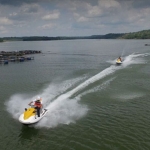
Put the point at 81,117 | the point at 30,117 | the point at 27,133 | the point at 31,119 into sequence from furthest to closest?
the point at 81,117, the point at 30,117, the point at 31,119, the point at 27,133

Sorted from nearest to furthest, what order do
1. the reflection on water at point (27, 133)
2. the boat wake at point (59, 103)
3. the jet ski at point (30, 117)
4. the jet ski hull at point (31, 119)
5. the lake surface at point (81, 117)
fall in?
the lake surface at point (81, 117), the reflection on water at point (27, 133), the jet ski hull at point (31, 119), the jet ski at point (30, 117), the boat wake at point (59, 103)

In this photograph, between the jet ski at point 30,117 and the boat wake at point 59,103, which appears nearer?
the jet ski at point 30,117

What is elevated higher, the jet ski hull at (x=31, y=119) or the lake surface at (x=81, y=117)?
the jet ski hull at (x=31, y=119)

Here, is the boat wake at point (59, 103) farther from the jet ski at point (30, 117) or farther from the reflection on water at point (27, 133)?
the reflection on water at point (27, 133)

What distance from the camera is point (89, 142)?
1842 centimetres

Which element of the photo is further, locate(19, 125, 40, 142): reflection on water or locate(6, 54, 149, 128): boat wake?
locate(6, 54, 149, 128): boat wake

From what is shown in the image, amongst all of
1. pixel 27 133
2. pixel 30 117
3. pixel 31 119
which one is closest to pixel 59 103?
pixel 30 117

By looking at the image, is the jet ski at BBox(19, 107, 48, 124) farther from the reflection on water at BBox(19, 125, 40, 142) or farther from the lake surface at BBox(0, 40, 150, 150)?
the reflection on water at BBox(19, 125, 40, 142)

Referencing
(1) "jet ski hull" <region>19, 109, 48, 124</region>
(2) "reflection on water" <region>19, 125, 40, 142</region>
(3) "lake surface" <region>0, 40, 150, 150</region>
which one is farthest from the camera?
(1) "jet ski hull" <region>19, 109, 48, 124</region>

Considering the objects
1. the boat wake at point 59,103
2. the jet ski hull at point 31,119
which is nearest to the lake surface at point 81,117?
the boat wake at point 59,103

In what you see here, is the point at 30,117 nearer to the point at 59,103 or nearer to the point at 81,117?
the point at 81,117

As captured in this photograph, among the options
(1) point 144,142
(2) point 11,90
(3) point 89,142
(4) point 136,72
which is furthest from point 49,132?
(4) point 136,72

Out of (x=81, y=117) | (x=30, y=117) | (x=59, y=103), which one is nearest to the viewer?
(x=30, y=117)

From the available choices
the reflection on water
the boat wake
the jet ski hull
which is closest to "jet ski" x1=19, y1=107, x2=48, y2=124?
the jet ski hull
